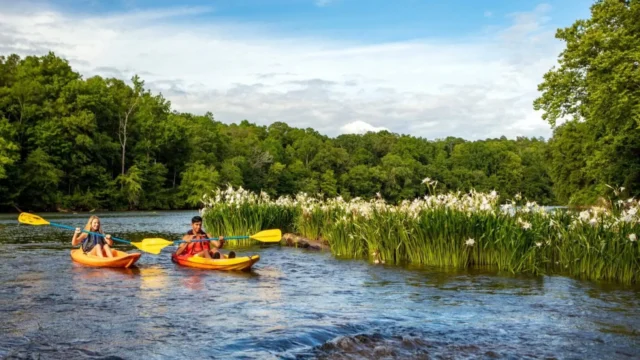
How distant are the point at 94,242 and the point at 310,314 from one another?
879 cm

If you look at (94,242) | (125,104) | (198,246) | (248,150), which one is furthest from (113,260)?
(248,150)

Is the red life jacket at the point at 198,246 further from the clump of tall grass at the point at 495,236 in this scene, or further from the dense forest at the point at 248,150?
the dense forest at the point at 248,150

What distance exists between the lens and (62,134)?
62.4m

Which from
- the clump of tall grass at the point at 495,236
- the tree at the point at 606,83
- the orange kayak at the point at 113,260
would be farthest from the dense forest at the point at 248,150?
the orange kayak at the point at 113,260

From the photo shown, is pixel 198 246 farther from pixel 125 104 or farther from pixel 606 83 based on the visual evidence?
pixel 125 104

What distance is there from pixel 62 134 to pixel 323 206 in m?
49.0

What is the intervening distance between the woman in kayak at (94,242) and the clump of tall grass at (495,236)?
6.88 m

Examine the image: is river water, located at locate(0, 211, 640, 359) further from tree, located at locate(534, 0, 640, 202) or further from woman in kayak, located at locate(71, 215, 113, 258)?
tree, located at locate(534, 0, 640, 202)

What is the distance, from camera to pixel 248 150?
3792 inches

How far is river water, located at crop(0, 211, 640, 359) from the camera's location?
7574mm

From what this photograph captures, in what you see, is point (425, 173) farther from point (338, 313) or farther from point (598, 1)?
point (338, 313)

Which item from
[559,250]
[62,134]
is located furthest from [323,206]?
[62,134]

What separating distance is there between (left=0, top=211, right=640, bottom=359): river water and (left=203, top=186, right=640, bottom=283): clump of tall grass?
1.88 feet

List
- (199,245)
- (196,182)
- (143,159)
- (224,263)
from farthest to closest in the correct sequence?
(143,159) → (196,182) → (199,245) → (224,263)
